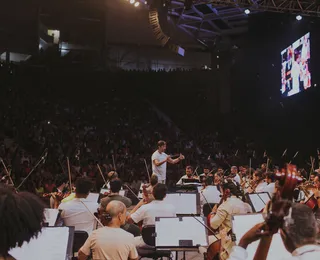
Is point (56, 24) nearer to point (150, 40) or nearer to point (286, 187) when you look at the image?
point (150, 40)

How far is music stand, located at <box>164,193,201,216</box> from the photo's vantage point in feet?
19.5

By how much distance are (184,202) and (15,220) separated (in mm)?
4336

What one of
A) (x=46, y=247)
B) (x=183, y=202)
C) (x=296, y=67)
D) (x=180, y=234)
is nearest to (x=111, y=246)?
(x=46, y=247)

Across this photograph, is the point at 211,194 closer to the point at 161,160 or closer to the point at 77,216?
the point at 161,160

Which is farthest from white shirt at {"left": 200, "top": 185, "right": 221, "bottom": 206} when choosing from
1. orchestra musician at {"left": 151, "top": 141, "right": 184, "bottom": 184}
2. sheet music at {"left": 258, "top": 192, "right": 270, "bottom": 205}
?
sheet music at {"left": 258, "top": 192, "right": 270, "bottom": 205}

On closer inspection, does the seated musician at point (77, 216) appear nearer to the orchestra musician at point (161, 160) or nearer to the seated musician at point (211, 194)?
the seated musician at point (211, 194)

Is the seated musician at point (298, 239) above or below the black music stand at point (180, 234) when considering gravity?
above

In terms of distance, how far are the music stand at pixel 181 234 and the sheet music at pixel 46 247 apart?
3.49 ft

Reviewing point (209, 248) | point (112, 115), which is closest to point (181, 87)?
point (112, 115)

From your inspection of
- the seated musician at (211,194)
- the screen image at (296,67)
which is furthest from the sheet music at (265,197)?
the screen image at (296,67)

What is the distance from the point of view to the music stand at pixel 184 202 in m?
5.95

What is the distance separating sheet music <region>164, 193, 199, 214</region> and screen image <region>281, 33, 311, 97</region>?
7003mm

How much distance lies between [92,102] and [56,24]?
440 centimetres

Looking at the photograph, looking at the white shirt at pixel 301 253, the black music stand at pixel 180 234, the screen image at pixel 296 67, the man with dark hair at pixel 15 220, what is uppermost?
the screen image at pixel 296 67
